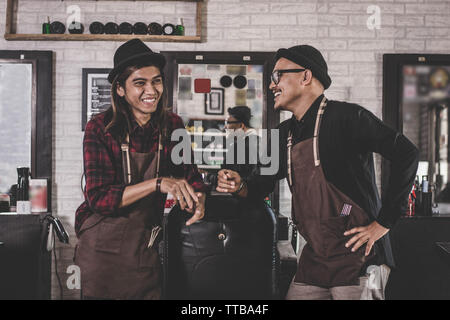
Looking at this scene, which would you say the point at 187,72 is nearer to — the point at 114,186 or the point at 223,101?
the point at 223,101

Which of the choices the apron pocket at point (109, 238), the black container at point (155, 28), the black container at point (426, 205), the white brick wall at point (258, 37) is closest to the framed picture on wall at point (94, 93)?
the white brick wall at point (258, 37)

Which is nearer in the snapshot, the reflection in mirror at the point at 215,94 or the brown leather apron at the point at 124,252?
the brown leather apron at the point at 124,252

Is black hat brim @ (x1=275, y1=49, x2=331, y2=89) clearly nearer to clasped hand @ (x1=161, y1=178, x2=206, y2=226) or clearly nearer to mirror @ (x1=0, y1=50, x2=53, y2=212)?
clasped hand @ (x1=161, y1=178, x2=206, y2=226)

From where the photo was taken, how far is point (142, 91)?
7.23ft

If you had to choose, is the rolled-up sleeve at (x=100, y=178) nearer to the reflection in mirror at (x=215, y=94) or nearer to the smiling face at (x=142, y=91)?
the smiling face at (x=142, y=91)

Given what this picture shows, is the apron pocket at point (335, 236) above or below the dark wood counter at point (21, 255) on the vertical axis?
above

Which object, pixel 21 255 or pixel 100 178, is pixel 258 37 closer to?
pixel 100 178

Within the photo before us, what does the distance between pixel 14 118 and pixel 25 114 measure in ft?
0.29

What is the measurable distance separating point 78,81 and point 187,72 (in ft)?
2.71

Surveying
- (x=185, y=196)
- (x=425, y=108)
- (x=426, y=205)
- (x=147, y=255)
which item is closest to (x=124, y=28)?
(x=185, y=196)

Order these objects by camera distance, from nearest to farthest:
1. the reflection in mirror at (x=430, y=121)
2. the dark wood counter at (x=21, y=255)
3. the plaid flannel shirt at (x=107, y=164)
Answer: the plaid flannel shirt at (x=107, y=164) → the dark wood counter at (x=21, y=255) → the reflection in mirror at (x=430, y=121)

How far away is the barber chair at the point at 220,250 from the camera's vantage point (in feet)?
6.68
